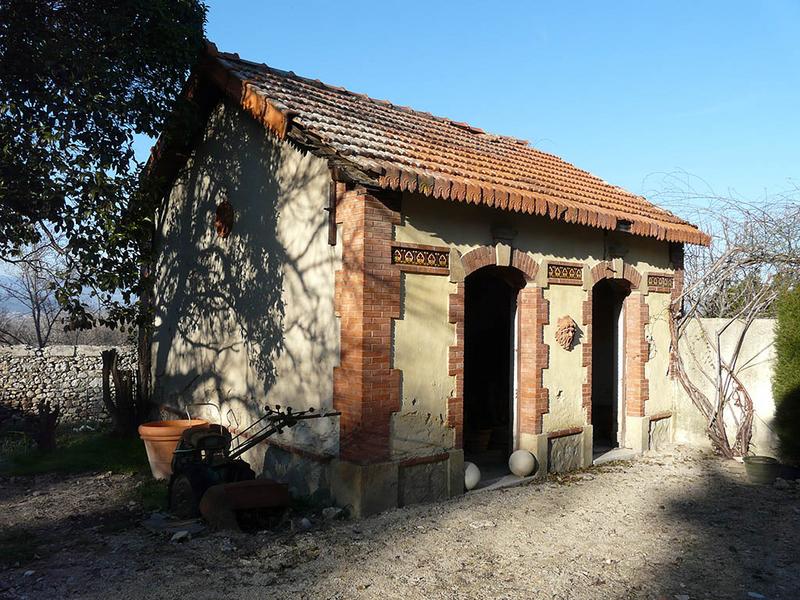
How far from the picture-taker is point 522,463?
809 cm

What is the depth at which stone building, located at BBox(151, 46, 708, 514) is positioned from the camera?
670cm

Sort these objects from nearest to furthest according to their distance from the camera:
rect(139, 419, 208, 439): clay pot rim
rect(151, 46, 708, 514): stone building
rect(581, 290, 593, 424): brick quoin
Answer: rect(151, 46, 708, 514): stone building
rect(139, 419, 208, 439): clay pot rim
rect(581, 290, 593, 424): brick quoin

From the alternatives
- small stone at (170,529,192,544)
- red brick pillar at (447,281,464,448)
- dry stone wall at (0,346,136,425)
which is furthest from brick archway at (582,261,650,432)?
dry stone wall at (0,346,136,425)

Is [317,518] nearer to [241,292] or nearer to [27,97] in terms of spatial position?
[241,292]

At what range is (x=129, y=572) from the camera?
5.32 meters

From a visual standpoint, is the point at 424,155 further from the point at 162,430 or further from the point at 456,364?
the point at 162,430

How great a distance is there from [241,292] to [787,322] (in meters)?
7.71

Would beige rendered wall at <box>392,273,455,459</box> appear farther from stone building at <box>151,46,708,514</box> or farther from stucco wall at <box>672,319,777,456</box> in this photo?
stucco wall at <box>672,319,777,456</box>

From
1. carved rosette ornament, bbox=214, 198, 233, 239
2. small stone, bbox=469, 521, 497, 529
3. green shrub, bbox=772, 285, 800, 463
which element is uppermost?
carved rosette ornament, bbox=214, 198, 233, 239

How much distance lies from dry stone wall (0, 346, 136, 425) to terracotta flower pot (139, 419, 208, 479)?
5.09 metres

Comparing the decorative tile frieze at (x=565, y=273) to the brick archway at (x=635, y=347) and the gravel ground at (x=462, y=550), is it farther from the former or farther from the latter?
the gravel ground at (x=462, y=550)

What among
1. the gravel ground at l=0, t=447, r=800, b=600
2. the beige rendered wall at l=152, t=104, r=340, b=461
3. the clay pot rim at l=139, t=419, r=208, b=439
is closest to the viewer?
the gravel ground at l=0, t=447, r=800, b=600

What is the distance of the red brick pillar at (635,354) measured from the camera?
9945 mm

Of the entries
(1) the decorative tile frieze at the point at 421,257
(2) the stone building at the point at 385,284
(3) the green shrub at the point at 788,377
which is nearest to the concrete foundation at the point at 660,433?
(2) the stone building at the point at 385,284
